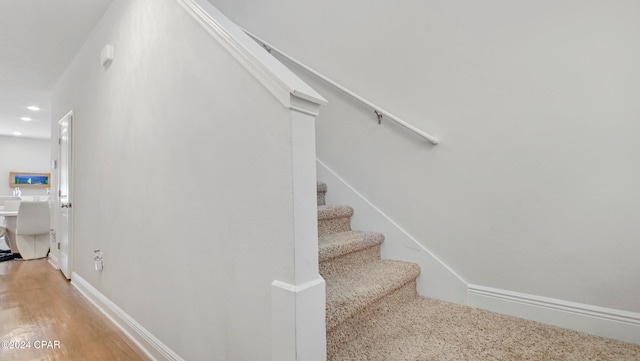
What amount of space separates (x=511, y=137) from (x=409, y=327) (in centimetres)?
106

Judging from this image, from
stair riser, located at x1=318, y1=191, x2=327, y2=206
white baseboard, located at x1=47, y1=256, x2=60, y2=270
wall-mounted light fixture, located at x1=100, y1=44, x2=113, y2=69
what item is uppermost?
wall-mounted light fixture, located at x1=100, y1=44, x2=113, y2=69

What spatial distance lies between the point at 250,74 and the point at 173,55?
2.33 feet

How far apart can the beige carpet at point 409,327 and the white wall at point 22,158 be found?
9.48 m

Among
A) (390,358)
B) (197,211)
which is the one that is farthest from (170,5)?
(390,358)

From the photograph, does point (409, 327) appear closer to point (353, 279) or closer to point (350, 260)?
point (353, 279)

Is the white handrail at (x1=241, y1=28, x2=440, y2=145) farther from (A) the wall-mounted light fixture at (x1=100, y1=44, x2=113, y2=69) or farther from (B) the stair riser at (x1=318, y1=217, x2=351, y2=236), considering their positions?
(A) the wall-mounted light fixture at (x1=100, y1=44, x2=113, y2=69)

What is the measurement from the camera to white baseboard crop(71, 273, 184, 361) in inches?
59.2

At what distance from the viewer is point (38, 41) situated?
2.92 m

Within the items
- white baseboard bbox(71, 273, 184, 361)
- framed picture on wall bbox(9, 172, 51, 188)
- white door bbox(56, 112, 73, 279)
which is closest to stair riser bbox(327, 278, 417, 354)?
white baseboard bbox(71, 273, 184, 361)

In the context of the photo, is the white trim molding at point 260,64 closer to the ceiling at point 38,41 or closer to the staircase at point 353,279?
the staircase at point 353,279

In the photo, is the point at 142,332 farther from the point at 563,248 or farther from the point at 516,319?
the point at 563,248

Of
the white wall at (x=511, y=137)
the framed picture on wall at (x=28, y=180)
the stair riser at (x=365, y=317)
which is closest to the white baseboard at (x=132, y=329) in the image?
the stair riser at (x=365, y=317)

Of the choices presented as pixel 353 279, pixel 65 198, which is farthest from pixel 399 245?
pixel 65 198

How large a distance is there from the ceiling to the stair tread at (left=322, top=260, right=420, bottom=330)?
2781mm
